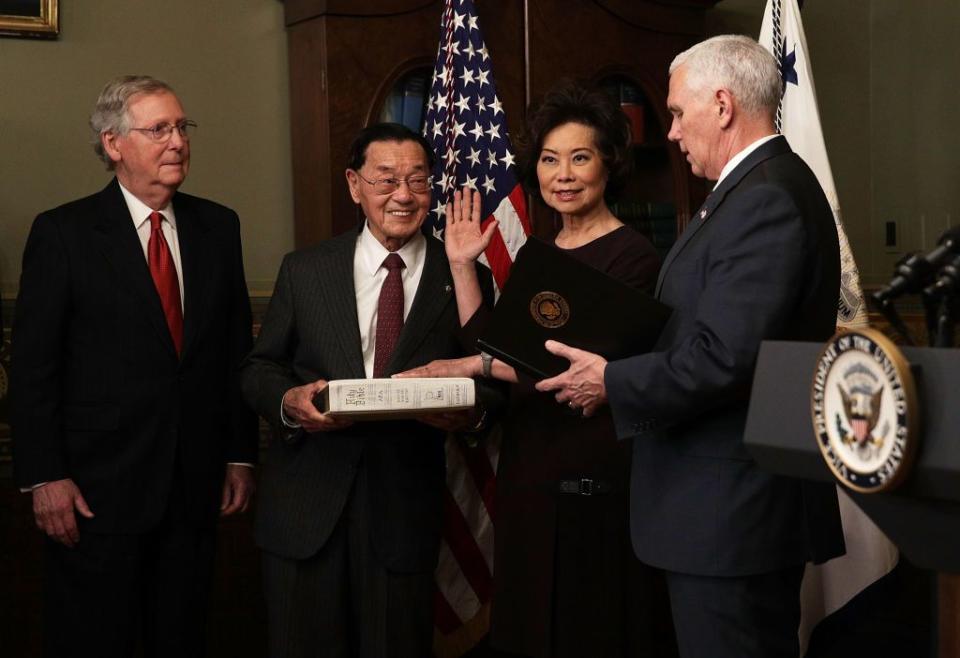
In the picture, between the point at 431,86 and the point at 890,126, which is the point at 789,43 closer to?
the point at 431,86

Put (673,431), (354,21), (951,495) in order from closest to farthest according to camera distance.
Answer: (951,495) → (673,431) → (354,21)

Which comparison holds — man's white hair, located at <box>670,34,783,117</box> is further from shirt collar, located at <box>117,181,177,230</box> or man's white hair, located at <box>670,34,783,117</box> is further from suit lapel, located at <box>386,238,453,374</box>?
shirt collar, located at <box>117,181,177,230</box>

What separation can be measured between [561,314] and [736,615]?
2.05ft

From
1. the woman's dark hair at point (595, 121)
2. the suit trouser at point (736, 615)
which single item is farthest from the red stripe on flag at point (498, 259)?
the suit trouser at point (736, 615)

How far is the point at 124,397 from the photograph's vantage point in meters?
2.57

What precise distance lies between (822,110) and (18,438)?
377 centimetres

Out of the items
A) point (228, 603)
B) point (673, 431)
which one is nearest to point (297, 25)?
point (228, 603)

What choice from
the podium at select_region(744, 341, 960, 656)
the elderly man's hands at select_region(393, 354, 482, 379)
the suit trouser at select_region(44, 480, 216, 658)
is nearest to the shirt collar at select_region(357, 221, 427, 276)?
the elderly man's hands at select_region(393, 354, 482, 379)

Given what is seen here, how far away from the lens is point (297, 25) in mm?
3693

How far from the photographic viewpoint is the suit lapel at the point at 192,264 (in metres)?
2.65

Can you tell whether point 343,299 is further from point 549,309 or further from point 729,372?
point 729,372

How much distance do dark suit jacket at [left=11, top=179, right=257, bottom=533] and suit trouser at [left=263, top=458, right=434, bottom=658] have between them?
1.05 feet

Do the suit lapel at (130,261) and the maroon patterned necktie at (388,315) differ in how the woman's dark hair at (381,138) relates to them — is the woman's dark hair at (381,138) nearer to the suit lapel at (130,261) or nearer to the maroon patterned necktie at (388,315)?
the maroon patterned necktie at (388,315)

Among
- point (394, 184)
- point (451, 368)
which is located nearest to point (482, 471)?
point (451, 368)
